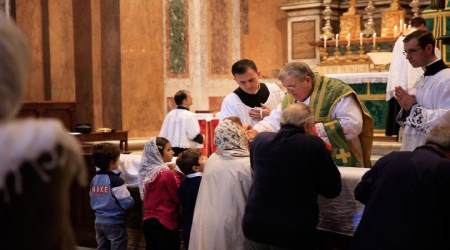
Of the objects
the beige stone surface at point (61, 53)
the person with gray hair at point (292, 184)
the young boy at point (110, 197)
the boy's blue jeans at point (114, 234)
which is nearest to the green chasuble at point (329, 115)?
the person with gray hair at point (292, 184)

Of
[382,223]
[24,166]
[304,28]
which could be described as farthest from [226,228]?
[304,28]

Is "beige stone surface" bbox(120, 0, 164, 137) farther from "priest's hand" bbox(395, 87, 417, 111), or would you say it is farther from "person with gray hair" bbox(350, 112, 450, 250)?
"person with gray hair" bbox(350, 112, 450, 250)

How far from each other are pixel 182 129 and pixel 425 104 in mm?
5598

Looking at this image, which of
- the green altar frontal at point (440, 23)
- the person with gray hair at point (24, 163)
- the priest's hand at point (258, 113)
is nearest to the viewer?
the person with gray hair at point (24, 163)

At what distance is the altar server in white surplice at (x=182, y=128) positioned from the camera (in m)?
10.2

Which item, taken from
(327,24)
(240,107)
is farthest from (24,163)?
(327,24)

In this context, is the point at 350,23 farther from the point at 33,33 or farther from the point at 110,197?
the point at 110,197

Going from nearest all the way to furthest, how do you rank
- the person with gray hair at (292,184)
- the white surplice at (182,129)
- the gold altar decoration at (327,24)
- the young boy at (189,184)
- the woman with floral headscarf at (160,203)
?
1. the person with gray hair at (292,184)
2. the young boy at (189,184)
3. the woman with floral headscarf at (160,203)
4. the white surplice at (182,129)
5. the gold altar decoration at (327,24)

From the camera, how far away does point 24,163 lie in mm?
2012

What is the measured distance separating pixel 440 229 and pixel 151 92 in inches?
377

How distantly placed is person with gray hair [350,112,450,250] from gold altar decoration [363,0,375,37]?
9.12m

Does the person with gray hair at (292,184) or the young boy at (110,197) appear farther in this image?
the young boy at (110,197)

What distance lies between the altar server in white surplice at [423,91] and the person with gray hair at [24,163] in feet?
10.7

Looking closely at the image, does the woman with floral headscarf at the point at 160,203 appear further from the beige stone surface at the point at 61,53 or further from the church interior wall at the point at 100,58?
the beige stone surface at the point at 61,53
